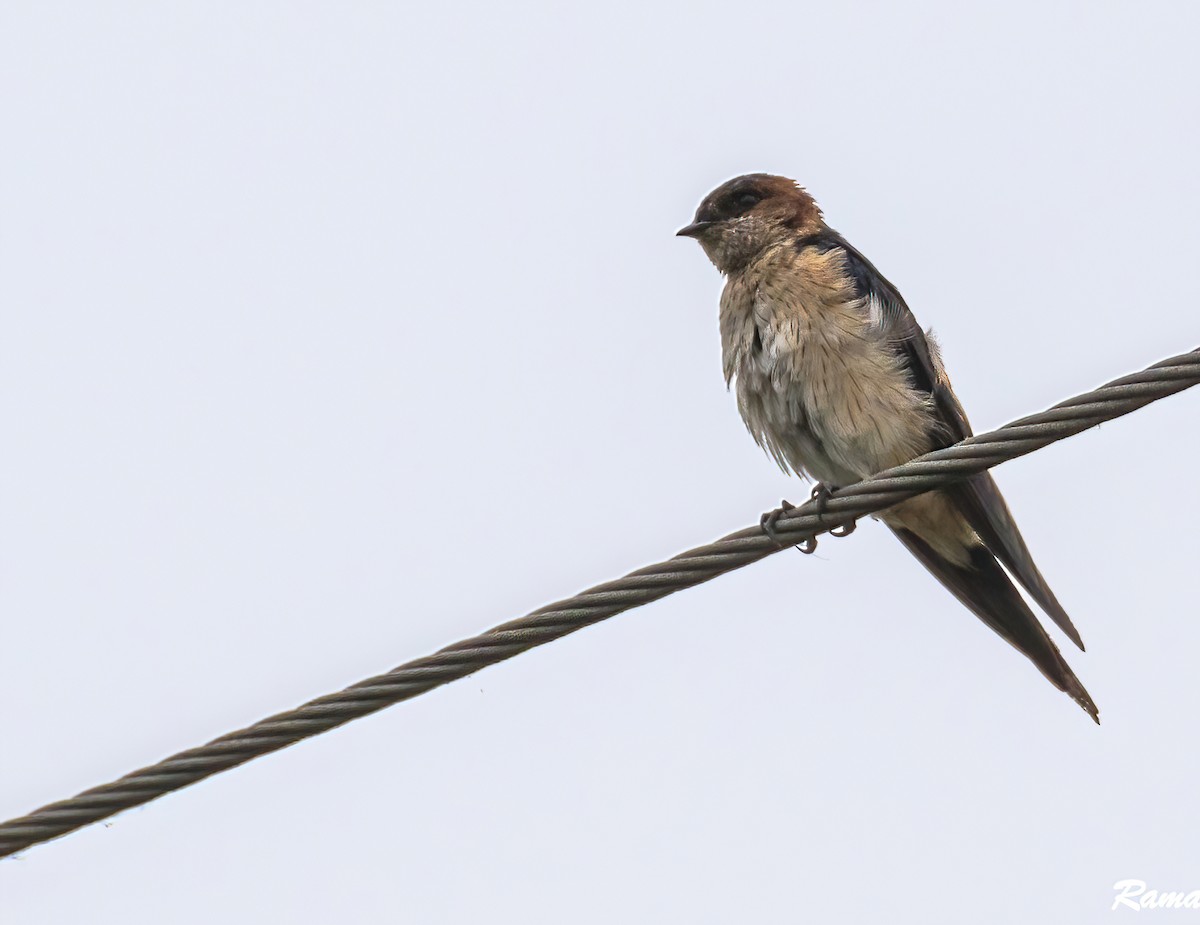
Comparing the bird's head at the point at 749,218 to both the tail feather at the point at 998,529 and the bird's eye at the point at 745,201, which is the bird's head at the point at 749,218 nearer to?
the bird's eye at the point at 745,201

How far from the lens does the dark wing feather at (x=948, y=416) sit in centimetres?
598

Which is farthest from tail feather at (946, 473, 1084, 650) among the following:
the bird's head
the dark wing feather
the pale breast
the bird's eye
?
the bird's eye

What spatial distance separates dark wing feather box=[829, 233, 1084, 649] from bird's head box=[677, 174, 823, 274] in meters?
0.34

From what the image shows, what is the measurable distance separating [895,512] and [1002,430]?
2.30 meters

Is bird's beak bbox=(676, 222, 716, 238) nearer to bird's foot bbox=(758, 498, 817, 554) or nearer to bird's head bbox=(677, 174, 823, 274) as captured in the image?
bird's head bbox=(677, 174, 823, 274)

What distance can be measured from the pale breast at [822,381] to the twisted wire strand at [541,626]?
62.9 inches

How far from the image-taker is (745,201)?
748cm

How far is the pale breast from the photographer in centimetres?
619

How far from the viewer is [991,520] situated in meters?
6.09

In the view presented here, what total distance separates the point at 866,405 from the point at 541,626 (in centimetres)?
241

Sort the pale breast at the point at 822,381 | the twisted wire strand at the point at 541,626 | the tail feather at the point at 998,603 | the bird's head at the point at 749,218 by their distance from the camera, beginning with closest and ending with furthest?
the twisted wire strand at the point at 541,626 < the tail feather at the point at 998,603 < the pale breast at the point at 822,381 < the bird's head at the point at 749,218

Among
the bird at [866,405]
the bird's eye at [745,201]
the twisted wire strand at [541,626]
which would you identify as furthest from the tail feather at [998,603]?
the twisted wire strand at [541,626]

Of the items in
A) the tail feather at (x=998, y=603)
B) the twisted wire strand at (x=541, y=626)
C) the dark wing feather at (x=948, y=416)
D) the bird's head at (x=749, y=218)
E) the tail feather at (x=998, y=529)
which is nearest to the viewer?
the twisted wire strand at (x=541, y=626)

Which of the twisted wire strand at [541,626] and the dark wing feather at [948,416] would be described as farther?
the dark wing feather at [948,416]
